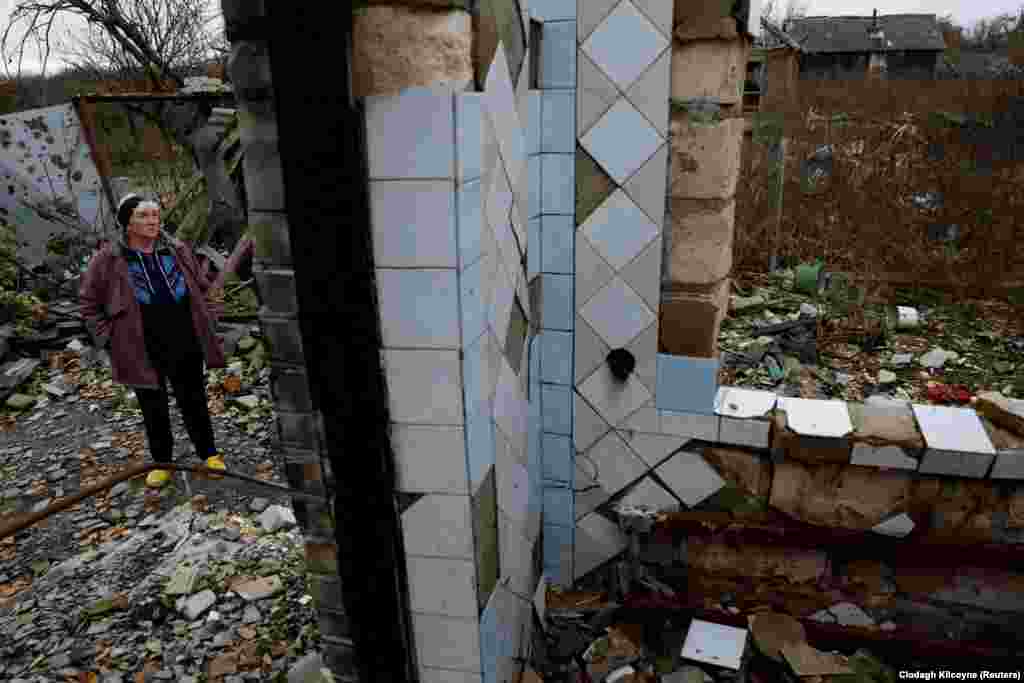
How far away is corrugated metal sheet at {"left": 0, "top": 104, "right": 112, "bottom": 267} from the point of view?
21.2 ft

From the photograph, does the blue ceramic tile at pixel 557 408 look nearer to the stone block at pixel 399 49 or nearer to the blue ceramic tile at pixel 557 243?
the blue ceramic tile at pixel 557 243

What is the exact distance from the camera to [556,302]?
2.29 metres

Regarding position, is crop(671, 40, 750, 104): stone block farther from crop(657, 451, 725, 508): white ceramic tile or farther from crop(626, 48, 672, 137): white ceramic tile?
crop(657, 451, 725, 508): white ceramic tile

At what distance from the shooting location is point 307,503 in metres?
1.64

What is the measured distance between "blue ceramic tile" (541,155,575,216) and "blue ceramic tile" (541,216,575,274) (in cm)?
3

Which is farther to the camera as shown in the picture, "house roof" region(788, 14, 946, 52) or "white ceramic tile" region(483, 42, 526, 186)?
"house roof" region(788, 14, 946, 52)

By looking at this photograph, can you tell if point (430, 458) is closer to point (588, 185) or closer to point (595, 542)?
point (588, 185)

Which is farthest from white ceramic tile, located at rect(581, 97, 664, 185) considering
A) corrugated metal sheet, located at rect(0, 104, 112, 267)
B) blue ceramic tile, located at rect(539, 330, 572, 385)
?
corrugated metal sheet, located at rect(0, 104, 112, 267)

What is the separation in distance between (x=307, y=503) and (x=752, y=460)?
149 centimetres

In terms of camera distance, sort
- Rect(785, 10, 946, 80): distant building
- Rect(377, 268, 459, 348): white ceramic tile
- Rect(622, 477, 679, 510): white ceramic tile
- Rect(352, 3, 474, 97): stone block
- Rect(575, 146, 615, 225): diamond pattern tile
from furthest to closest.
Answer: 1. Rect(785, 10, 946, 80): distant building
2. Rect(622, 477, 679, 510): white ceramic tile
3. Rect(575, 146, 615, 225): diamond pattern tile
4. Rect(377, 268, 459, 348): white ceramic tile
5. Rect(352, 3, 474, 97): stone block

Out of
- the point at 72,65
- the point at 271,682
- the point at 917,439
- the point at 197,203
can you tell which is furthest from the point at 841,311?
the point at 72,65

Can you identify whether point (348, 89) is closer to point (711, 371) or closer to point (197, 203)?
point (711, 371)

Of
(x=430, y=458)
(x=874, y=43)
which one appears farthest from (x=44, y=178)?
(x=874, y=43)

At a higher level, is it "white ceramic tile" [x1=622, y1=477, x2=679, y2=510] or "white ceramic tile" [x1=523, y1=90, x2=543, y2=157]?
"white ceramic tile" [x1=523, y1=90, x2=543, y2=157]
